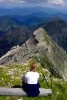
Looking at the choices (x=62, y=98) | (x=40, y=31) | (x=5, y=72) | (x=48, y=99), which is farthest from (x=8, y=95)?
(x=40, y=31)

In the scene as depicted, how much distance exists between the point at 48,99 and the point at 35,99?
1.52 metres

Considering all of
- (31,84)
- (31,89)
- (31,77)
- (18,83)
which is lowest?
(18,83)

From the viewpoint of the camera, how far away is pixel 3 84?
30.9 meters

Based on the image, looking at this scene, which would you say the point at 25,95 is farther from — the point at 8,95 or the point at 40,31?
the point at 40,31

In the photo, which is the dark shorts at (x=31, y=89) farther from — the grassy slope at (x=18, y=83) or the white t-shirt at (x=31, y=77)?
the grassy slope at (x=18, y=83)

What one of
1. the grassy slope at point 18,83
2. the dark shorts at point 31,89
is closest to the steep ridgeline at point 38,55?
the grassy slope at point 18,83

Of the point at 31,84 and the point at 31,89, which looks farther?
the point at 31,84

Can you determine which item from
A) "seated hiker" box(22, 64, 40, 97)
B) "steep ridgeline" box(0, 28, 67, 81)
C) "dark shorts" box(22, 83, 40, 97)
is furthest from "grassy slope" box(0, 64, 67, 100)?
"steep ridgeline" box(0, 28, 67, 81)

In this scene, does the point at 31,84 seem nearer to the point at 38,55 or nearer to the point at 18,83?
the point at 18,83

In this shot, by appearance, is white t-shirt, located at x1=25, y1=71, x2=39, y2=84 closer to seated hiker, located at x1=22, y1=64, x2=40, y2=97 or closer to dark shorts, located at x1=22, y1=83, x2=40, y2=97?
seated hiker, located at x1=22, y1=64, x2=40, y2=97

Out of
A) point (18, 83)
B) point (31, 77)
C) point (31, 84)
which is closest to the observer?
point (31, 77)

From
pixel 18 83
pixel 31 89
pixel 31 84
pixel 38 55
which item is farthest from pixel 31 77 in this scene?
pixel 38 55

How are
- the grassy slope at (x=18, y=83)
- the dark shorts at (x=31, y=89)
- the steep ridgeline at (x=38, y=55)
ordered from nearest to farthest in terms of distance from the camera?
the dark shorts at (x=31, y=89)
the grassy slope at (x=18, y=83)
the steep ridgeline at (x=38, y=55)

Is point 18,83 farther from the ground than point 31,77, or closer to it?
closer to it
